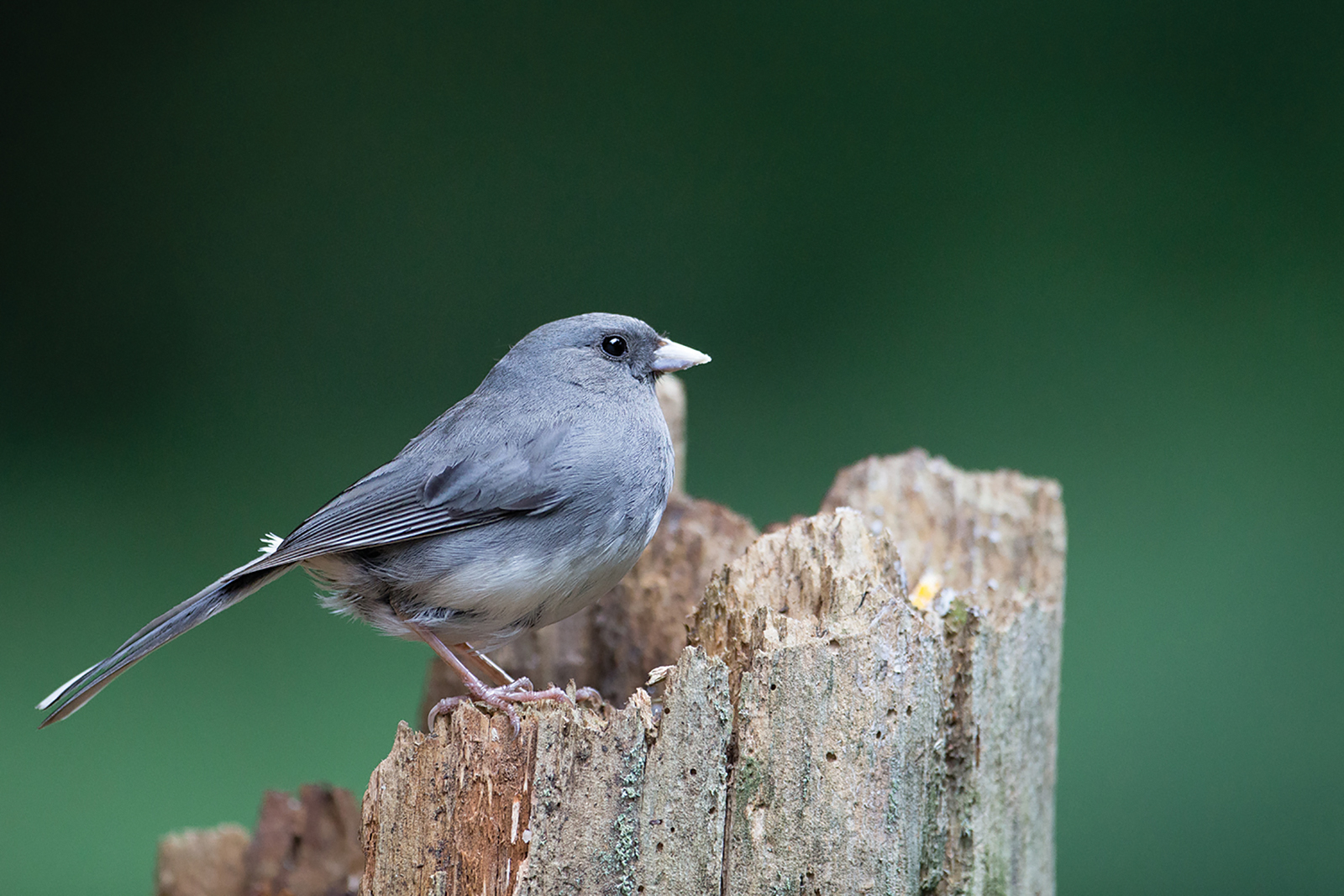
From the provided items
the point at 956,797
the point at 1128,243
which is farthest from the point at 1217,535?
the point at 956,797

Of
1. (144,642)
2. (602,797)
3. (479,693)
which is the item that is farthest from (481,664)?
(602,797)

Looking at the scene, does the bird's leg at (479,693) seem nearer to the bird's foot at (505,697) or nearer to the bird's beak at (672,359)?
the bird's foot at (505,697)

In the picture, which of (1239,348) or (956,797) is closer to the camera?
(956,797)

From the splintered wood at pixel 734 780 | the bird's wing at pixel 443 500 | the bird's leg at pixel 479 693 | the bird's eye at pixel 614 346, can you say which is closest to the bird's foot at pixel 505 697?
the bird's leg at pixel 479 693

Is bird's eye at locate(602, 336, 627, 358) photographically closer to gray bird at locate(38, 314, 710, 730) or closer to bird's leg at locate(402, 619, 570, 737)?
gray bird at locate(38, 314, 710, 730)

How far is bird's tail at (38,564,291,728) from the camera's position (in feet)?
6.76

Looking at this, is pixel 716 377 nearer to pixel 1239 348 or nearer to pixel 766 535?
pixel 1239 348

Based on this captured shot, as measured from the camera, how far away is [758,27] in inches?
166

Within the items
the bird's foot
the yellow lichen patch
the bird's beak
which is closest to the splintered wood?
the bird's foot

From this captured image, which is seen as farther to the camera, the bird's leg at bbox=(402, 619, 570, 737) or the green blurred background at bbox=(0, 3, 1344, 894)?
the green blurred background at bbox=(0, 3, 1344, 894)

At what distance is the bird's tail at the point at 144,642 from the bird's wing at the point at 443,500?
96 millimetres

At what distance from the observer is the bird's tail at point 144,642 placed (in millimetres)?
2061

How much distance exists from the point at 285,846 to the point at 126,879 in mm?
1302

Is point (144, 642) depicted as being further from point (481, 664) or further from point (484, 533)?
point (481, 664)
